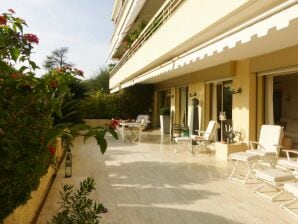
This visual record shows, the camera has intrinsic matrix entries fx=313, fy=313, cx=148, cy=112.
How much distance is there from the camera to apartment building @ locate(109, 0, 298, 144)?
7.58 meters

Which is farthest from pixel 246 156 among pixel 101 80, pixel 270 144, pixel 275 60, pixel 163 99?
pixel 101 80

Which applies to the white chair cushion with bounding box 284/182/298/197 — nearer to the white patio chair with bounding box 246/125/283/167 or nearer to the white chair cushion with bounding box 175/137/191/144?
the white patio chair with bounding box 246/125/283/167

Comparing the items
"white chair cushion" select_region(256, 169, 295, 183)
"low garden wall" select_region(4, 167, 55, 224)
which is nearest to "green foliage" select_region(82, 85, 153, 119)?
"low garden wall" select_region(4, 167, 55, 224)

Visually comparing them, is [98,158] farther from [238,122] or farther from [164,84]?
[164,84]

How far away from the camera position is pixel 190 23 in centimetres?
1134

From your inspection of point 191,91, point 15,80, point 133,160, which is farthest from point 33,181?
point 191,91

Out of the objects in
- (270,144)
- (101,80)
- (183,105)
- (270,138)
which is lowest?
(270,144)

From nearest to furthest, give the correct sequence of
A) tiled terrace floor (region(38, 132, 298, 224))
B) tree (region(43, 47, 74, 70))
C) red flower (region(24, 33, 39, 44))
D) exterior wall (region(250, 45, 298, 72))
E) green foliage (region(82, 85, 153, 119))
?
1. red flower (region(24, 33, 39, 44))
2. tiled terrace floor (region(38, 132, 298, 224))
3. exterior wall (region(250, 45, 298, 72))
4. green foliage (region(82, 85, 153, 119))
5. tree (region(43, 47, 74, 70))

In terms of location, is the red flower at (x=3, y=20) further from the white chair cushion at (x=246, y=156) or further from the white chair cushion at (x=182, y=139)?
the white chair cushion at (x=182, y=139)

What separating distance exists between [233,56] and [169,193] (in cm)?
685

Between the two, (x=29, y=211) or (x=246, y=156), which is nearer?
(x=29, y=211)

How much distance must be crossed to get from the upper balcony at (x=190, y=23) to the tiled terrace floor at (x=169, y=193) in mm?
4212

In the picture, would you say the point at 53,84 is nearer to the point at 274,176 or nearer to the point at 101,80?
the point at 274,176

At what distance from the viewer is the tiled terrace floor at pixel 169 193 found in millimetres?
5895
